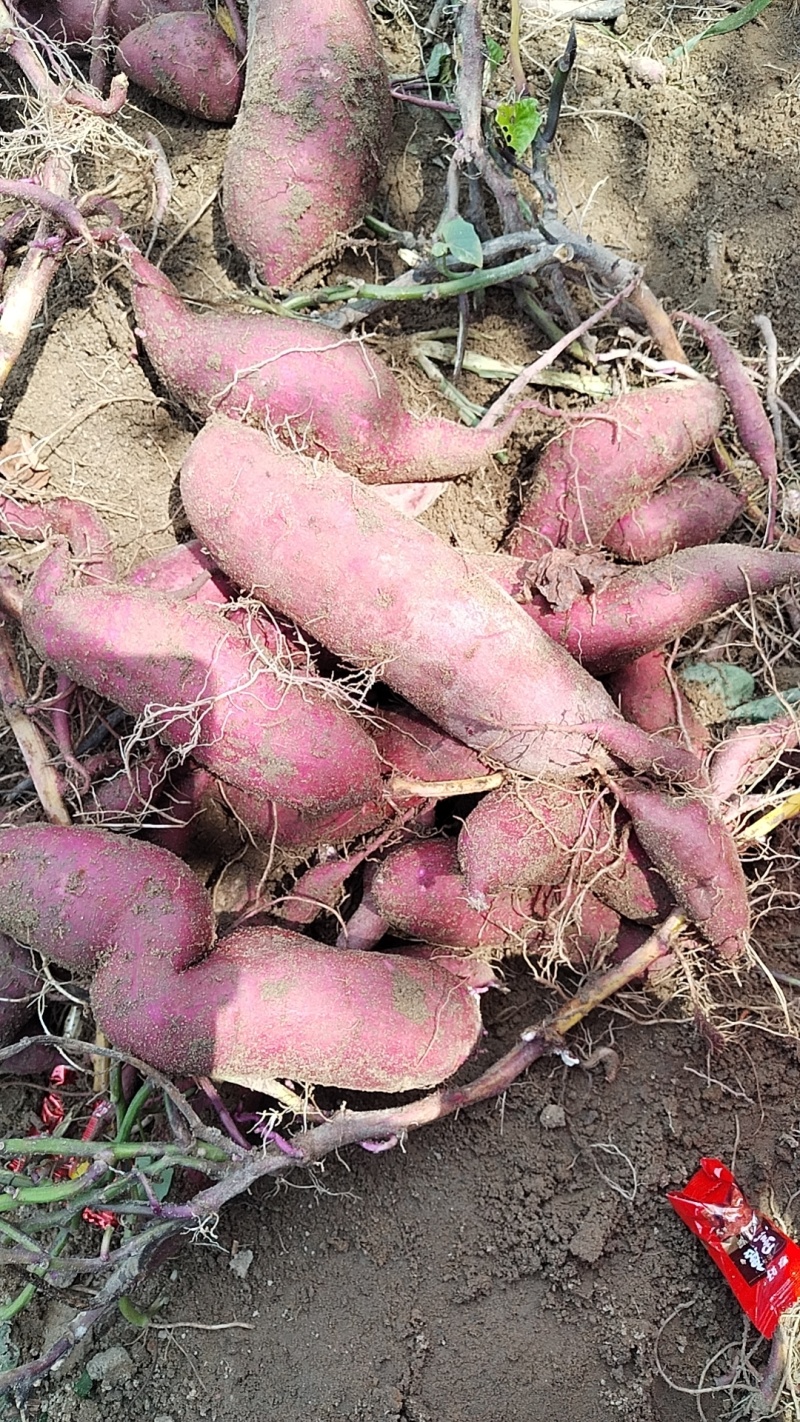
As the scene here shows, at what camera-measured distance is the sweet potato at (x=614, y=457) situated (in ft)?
4.98

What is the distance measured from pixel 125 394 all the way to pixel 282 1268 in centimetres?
146

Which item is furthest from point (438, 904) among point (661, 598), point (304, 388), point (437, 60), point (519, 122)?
point (437, 60)

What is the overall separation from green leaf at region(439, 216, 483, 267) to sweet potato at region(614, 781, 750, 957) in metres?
0.86

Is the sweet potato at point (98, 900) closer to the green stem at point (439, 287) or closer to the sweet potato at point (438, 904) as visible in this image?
the sweet potato at point (438, 904)

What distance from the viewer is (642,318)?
1.63 m

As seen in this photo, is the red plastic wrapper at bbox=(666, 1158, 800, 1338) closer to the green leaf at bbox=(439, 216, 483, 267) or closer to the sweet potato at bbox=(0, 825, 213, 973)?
the sweet potato at bbox=(0, 825, 213, 973)

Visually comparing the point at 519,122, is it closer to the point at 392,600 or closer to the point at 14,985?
the point at 392,600

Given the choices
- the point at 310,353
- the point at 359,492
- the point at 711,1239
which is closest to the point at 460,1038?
the point at 711,1239

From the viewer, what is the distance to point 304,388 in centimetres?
147

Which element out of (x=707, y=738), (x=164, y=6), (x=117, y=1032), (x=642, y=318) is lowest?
(x=117, y=1032)

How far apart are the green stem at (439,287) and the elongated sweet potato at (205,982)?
95 cm

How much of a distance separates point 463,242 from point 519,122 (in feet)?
0.66

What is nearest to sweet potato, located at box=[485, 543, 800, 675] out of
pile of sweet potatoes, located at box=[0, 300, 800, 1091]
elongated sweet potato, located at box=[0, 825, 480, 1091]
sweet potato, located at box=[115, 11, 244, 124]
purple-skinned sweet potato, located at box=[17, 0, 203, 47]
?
pile of sweet potatoes, located at box=[0, 300, 800, 1091]

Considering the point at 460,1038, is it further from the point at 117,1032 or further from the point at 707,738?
the point at 707,738
